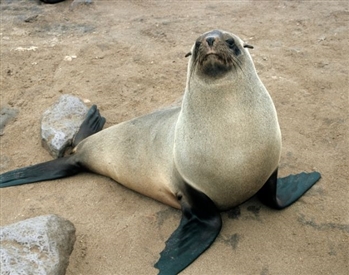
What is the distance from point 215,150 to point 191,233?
0.60 meters

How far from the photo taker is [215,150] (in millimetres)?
3111

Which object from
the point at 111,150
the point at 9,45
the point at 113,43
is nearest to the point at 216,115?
the point at 111,150

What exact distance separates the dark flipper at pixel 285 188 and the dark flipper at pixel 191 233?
38 centimetres

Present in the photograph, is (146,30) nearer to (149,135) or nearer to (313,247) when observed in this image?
(149,135)

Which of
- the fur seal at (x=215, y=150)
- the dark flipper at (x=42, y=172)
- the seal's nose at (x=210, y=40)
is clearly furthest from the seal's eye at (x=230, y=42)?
the dark flipper at (x=42, y=172)

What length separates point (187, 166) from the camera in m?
3.25

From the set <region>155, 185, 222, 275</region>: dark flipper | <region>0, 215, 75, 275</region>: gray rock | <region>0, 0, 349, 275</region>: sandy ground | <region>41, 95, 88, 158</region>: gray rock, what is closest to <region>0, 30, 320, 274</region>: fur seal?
<region>155, 185, 222, 275</region>: dark flipper

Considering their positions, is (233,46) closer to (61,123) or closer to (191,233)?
(191,233)

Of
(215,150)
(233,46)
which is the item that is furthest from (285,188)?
(233,46)

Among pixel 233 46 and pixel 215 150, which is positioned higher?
pixel 233 46

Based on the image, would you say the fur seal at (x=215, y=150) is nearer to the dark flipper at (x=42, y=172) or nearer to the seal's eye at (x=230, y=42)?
the seal's eye at (x=230, y=42)

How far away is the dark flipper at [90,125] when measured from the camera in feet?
15.2

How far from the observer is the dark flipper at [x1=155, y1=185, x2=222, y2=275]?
3.11m

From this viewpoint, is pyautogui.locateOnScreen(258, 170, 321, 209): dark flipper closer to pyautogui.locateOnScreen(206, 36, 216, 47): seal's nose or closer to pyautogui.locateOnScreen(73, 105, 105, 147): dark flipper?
pyautogui.locateOnScreen(206, 36, 216, 47): seal's nose
